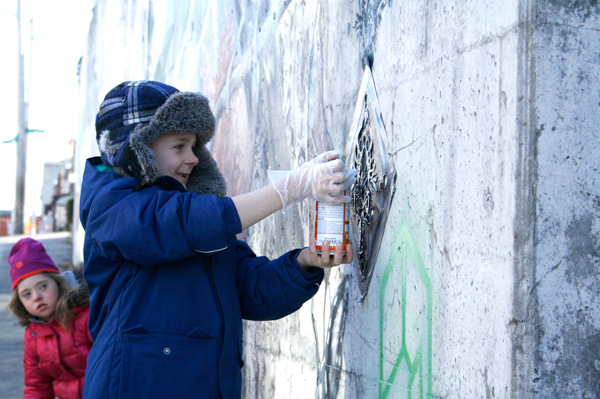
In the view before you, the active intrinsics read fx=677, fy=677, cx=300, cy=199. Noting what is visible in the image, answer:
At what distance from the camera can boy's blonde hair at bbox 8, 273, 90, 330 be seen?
130 inches

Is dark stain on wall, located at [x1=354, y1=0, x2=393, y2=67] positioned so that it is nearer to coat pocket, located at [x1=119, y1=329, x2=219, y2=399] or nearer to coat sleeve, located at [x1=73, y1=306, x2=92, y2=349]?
coat pocket, located at [x1=119, y1=329, x2=219, y2=399]

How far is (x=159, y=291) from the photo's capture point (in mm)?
1999

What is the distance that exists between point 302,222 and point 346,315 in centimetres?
62

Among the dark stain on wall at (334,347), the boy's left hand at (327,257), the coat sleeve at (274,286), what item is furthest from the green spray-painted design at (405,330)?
the dark stain on wall at (334,347)

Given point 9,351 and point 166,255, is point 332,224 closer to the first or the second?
point 166,255

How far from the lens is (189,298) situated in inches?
79.2

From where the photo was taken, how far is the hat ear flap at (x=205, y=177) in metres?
2.40

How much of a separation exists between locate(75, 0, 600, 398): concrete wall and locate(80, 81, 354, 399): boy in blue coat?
27 cm

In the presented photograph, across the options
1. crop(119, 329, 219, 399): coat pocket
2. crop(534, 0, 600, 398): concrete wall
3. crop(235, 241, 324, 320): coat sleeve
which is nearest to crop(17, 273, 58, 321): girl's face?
crop(235, 241, 324, 320): coat sleeve

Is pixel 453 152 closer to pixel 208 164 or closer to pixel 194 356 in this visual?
pixel 194 356

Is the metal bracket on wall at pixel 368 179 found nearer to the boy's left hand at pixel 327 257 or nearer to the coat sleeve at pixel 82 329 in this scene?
the boy's left hand at pixel 327 257

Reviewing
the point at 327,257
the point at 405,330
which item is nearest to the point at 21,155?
the point at 327,257

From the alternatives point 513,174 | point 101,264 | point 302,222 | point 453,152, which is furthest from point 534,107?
point 302,222

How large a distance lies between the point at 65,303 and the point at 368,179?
1.88 meters
